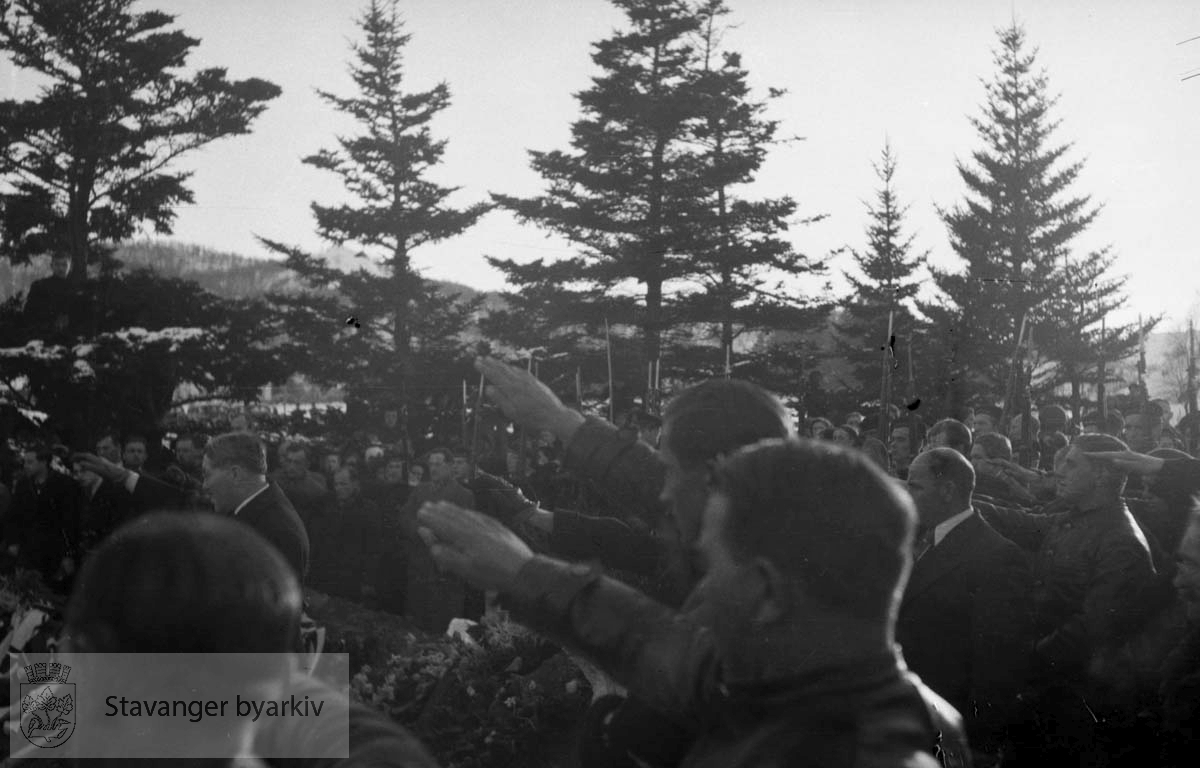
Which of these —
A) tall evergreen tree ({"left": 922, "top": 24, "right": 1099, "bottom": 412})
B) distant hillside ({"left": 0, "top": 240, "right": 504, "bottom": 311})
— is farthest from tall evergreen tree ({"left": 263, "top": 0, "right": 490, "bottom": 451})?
tall evergreen tree ({"left": 922, "top": 24, "right": 1099, "bottom": 412})

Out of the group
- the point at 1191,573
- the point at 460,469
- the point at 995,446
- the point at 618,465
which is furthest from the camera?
the point at 460,469

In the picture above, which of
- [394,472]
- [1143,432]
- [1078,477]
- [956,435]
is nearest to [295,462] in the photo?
→ [394,472]

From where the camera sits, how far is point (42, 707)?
319 cm

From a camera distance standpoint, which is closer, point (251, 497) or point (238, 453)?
point (251, 497)

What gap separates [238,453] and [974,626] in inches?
118

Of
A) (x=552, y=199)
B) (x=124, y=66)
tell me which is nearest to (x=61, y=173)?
(x=124, y=66)

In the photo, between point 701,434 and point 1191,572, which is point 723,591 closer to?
point 701,434

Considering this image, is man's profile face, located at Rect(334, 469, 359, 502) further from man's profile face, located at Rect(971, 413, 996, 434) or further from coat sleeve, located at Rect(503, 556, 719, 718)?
coat sleeve, located at Rect(503, 556, 719, 718)

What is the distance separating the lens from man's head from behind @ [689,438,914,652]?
5.14 feet

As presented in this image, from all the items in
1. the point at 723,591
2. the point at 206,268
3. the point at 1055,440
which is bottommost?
the point at 1055,440

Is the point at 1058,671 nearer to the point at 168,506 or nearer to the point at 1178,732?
the point at 1178,732

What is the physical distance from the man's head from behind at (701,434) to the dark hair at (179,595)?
0.92 meters

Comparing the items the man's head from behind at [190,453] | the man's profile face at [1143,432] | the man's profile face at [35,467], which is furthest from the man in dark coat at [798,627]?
the man's head from behind at [190,453]

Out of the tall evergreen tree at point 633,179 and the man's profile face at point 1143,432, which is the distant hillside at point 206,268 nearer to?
Result: the tall evergreen tree at point 633,179
